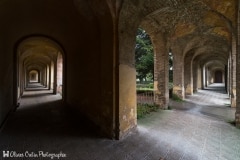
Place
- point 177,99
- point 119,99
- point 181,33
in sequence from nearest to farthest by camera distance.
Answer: point 119,99, point 181,33, point 177,99

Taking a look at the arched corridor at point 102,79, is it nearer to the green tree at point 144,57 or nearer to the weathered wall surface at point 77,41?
the weathered wall surface at point 77,41

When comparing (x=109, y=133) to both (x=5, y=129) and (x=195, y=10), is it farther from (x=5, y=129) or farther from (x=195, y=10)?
(x=195, y=10)

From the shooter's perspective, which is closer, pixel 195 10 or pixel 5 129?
pixel 5 129

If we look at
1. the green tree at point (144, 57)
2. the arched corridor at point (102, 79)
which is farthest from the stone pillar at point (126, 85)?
the green tree at point (144, 57)

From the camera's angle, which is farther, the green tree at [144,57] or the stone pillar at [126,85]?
the green tree at [144,57]

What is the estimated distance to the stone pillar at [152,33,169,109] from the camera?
35.4 ft

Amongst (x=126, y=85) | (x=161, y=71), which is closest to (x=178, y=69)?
(x=161, y=71)

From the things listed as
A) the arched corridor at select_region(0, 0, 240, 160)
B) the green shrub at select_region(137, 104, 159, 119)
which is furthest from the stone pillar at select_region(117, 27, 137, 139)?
the green shrub at select_region(137, 104, 159, 119)

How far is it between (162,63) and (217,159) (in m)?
6.99

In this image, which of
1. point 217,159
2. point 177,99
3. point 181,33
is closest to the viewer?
point 217,159

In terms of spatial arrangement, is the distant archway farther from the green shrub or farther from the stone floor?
the stone floor

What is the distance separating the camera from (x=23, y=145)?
15.8 ft

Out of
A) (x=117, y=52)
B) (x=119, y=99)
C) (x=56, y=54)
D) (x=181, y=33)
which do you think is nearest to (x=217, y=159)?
(x=119, y=99)

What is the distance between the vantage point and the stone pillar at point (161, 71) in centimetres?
1080
